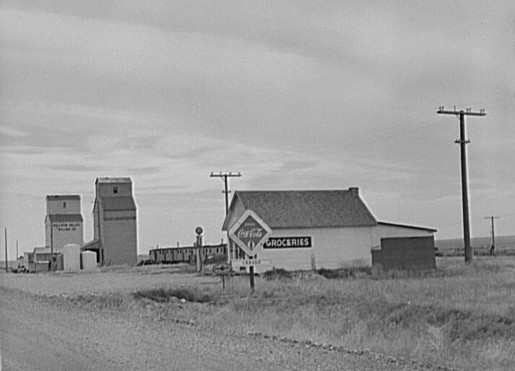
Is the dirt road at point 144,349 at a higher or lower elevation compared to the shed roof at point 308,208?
lower

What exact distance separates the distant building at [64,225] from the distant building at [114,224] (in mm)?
1171

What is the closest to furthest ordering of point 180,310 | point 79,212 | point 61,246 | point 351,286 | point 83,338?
point 83,338 < point 180,310 < point 351,286 < point 79,212 < point 61,246

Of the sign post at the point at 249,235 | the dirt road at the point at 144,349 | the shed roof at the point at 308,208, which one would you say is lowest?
the dirt road at the point at 144,349

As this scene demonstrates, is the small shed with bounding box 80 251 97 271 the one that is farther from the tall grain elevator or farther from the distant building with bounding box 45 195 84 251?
the distant building with bounding box 45 195 84 251

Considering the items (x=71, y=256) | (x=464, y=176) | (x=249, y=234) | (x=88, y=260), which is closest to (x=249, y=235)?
(x=249, y=234)

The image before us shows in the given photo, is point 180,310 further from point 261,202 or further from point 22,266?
point 22,266

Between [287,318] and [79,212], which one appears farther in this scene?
[79,212]

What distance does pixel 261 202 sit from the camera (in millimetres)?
43656

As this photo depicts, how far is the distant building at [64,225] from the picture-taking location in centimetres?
4175

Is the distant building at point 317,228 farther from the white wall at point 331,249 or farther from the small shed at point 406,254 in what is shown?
the small shed at point 406,254

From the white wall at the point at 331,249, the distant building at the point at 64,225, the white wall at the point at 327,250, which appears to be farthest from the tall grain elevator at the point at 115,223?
the white wall at the point at 331,249

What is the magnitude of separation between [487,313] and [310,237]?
2622 cm

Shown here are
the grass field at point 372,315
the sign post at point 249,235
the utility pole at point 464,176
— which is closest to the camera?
the grass field at point 372,315

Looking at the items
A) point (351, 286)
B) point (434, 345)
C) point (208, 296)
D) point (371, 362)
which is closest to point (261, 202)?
point (351, 286)
